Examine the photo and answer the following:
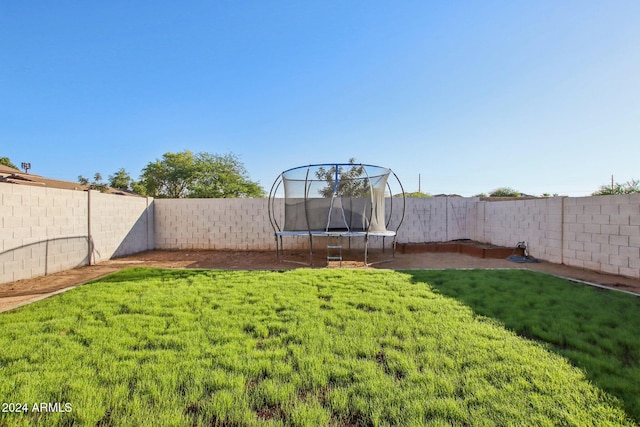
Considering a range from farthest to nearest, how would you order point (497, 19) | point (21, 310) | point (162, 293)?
point (497, 19) → point (162, 293) → point (21, 310)

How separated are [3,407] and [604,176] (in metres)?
25.4

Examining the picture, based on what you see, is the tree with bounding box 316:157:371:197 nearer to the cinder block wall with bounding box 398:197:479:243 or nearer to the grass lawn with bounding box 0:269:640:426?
the cinder block wall with bounding box 398:197:479:243

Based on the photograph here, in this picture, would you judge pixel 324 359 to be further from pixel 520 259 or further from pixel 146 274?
pixel 520 259

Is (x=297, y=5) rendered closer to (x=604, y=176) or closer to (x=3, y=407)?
(x=3, y=407)

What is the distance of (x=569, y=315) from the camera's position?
255 cm

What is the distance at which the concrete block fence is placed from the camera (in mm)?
4188

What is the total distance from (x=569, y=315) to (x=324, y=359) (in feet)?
8.05

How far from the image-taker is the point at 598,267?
14.8ft

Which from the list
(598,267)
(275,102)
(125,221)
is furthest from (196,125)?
(598,267)

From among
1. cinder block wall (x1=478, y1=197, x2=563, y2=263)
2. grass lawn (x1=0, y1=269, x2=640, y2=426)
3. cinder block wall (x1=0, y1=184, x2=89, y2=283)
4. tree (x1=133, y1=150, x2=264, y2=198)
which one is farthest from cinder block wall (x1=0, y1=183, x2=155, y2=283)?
cinder block wall (x1=478, y1=197, x2=563, y2=263)

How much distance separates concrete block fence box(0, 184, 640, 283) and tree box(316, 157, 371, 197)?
1.38 metres

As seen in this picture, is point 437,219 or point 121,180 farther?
point 121,180

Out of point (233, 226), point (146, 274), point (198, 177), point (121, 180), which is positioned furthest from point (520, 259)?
point (121, 180)

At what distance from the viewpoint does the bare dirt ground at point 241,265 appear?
3.68 meters
